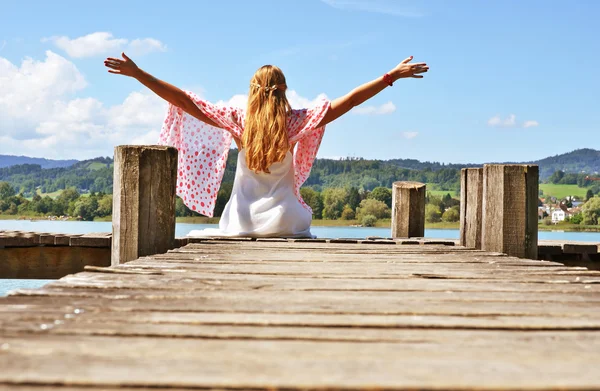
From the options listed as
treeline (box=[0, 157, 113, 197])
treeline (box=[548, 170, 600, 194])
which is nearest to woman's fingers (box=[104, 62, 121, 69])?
treeline (box=[0, 157, 113, 197])

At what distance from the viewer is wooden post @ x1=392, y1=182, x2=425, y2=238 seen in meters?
7.21

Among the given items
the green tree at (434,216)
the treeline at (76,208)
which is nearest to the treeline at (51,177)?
the treeline at (76,208)

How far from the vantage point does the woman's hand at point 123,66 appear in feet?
19.2

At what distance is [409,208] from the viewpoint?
284 inches

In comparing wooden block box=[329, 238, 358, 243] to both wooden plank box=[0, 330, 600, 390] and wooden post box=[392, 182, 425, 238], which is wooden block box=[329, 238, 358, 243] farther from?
wooden plank box=[0, 330, 600, 390]

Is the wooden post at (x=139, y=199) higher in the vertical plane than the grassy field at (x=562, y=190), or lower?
lower

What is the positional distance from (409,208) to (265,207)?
1925mm

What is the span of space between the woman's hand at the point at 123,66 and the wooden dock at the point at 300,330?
10.0 ft

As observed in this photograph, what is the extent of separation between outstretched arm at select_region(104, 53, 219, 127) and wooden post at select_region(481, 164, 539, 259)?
274 centimetres

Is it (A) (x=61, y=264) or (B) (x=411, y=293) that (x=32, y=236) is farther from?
(B) (x=411, y=293)

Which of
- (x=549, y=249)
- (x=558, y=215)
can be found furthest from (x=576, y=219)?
(x=549, y=249)

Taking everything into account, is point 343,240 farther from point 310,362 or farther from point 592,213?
point 592,213

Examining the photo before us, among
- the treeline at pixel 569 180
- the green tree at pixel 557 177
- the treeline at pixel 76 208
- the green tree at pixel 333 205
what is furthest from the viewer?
the green tree at pixel 557 177

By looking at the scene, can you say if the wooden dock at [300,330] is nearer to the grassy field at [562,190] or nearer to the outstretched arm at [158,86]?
the outstretched arm at [158,86]
